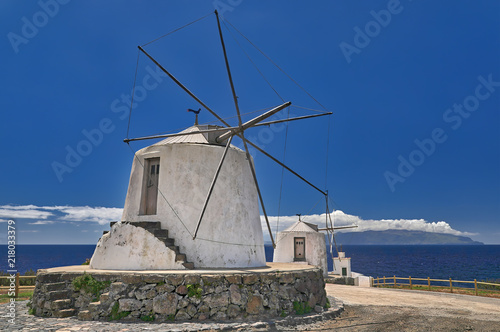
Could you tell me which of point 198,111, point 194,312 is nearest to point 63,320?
point 194,312

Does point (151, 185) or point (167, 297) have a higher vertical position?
point (151, 185)

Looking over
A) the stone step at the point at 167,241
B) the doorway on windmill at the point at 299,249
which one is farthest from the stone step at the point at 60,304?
the doorway on windmill at the point at 299,249

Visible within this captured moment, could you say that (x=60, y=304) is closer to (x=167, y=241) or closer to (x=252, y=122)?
(x=167, y=241)

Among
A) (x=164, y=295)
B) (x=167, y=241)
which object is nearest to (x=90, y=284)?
(x=164, y=295)

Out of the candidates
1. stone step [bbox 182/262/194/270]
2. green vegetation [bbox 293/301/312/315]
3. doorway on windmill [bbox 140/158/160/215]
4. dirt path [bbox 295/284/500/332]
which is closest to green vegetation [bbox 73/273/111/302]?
stone step [bbox 182/262/194/270]

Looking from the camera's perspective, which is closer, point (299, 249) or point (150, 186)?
point (150, 186)

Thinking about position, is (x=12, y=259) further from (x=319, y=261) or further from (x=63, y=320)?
(x=319, y=261)

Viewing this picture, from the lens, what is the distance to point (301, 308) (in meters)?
10.4

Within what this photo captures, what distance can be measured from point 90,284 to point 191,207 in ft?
11.7

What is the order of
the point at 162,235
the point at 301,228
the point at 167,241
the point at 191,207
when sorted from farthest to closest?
1. the point at 301,228
2. the point at 191,207
3. the point at 162,235
4. the point at 167,241

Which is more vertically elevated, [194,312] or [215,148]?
[215,148]

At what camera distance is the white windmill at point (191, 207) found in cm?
1096

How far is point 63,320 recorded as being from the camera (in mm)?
9227

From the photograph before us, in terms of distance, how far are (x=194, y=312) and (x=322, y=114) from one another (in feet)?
21.9
